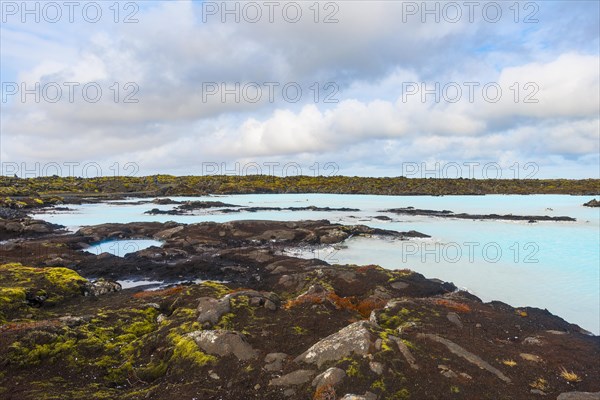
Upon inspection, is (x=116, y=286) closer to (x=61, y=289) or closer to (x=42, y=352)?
(x=61, y=289)

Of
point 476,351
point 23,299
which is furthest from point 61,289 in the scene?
point 476,351

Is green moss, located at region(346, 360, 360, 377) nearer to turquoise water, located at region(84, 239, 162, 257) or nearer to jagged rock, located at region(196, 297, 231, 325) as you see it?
jagged rock, located at region(196, 297, 231, 325)

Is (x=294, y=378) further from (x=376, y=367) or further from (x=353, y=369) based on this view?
(x=376, y=367)

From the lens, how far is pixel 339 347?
9398 millimetres

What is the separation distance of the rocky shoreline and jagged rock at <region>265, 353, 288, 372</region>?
0.08 ft

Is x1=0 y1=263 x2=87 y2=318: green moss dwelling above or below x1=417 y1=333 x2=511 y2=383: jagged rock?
above

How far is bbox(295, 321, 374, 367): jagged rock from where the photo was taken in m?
9.20

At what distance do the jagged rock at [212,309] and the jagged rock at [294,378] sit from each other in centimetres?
370

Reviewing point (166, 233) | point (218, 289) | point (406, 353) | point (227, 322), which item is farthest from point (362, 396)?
point (166, 233)

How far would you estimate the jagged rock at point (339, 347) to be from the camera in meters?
9.20

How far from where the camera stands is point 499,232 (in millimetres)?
45750

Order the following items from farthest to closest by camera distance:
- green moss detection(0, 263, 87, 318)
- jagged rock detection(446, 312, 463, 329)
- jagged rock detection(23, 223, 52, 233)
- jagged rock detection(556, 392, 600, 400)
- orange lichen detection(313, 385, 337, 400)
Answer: jagged rock detection(23, 223, 52, 233)
green moss detection(0, 263, 87, 318)
jagged rock detection(446, 312, 463, 329)
jagged rock detection(556, 392, 600, 400)
orange lichen detection(313, 385, 337, 400)

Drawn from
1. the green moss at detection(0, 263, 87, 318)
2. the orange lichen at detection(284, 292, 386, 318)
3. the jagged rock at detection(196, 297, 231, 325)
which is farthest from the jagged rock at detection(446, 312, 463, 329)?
the green moss at detection(0, 263, 87, 318)

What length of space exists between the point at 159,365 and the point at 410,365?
20.5 ft
